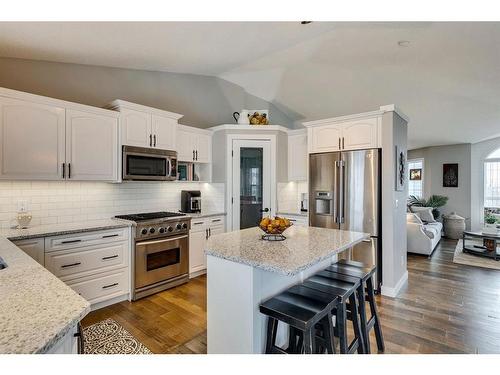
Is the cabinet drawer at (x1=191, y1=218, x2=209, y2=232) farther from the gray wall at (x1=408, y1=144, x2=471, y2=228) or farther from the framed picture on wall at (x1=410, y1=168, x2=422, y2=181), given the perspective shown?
the framed picture on wall at (x1=410, y1=168, x2=422, y2=181)

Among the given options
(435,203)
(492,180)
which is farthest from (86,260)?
(492,180)

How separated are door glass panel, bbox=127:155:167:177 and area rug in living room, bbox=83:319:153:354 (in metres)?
1.67

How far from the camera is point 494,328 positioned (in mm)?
2598

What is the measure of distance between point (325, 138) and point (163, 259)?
271cm

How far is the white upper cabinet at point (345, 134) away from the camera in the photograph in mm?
3471

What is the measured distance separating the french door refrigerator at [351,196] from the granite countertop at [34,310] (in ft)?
10.5

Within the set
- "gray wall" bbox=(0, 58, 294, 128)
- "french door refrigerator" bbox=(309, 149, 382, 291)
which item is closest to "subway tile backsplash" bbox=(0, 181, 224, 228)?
"gray wall" bbox=(0, 58, 294, 128)

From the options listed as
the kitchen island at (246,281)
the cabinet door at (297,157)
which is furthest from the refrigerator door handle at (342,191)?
the kitchen island at (246,281)

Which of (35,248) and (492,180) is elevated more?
(492,180)

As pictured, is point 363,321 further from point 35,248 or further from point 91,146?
point 91,146

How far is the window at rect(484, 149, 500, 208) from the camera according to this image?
7.55 meters

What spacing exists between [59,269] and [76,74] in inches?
88.3

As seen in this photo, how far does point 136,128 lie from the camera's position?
3.41 m

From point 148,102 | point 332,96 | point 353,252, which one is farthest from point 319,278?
point 332,96
